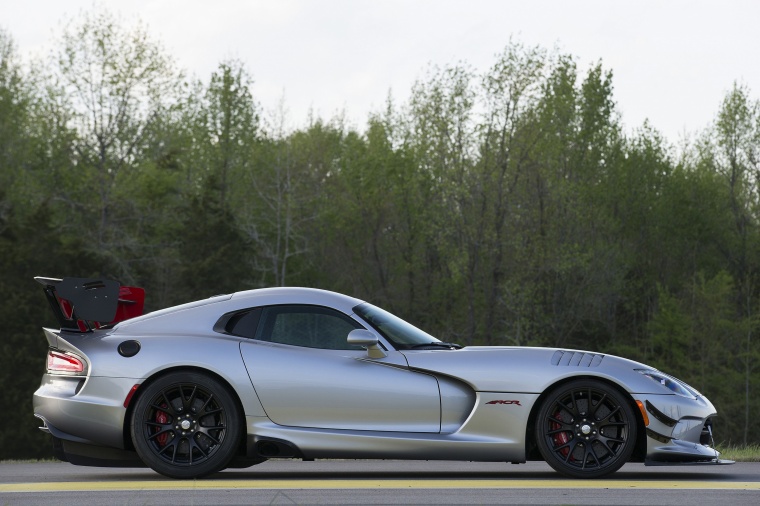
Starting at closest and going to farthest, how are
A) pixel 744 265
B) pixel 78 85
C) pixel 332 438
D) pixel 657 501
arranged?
pixel 657 501 < pixel 332 438 < pixel 78 85 < pixel 744 265

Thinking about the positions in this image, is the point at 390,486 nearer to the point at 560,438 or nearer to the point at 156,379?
the point at 560,438

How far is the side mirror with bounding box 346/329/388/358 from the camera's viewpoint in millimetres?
8523

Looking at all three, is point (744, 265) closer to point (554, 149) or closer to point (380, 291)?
point (554, 149)

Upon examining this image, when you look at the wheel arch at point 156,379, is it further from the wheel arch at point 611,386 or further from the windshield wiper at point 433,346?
the wheel arch at point 611,386

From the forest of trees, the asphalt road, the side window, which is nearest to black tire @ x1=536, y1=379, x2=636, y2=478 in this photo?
the asphalt road

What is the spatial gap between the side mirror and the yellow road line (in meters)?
0.94

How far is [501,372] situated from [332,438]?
133cm

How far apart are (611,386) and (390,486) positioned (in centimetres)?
178

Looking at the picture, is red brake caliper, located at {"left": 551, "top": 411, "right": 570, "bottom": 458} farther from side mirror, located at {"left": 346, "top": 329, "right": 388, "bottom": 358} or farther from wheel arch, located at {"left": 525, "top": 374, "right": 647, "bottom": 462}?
side mirror, located at {"left": 346, "top": 329, "right": 388, "bottom": 358}

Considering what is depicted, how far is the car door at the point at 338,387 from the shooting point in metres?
8.55

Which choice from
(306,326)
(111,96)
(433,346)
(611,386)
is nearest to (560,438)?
(611,386)

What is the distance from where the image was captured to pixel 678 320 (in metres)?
56.6

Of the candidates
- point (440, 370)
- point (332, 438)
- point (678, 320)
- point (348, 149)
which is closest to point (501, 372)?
point (440, 370)


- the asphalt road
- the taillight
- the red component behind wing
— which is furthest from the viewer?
the red component behind wing
